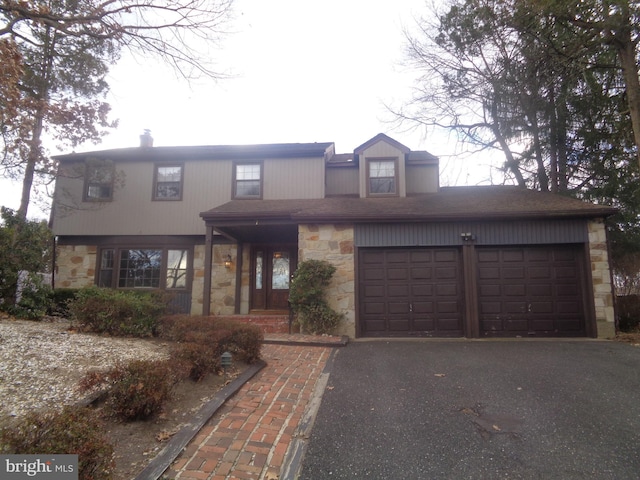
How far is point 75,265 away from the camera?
11.8m

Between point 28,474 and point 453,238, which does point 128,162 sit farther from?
point 28,474

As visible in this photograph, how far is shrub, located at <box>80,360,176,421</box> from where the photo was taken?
3.10m

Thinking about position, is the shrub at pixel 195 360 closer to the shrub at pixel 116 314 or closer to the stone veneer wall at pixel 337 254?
the shrub at pixel 116 314

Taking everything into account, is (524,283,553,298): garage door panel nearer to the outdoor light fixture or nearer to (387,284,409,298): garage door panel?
(387,284,409,298): garage door panel

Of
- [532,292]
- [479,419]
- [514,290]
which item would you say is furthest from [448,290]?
[479,419]

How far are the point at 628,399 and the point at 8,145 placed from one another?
1477 centimetres

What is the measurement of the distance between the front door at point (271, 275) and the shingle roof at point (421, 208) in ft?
5.82

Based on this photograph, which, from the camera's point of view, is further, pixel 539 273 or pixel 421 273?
pixel 421 273

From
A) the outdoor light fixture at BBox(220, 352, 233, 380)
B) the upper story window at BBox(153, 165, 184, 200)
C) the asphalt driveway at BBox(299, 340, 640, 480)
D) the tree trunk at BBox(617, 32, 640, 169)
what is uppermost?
the tree trunk at BBox(617, 32, 640, 169)

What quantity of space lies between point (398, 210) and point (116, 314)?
678cm

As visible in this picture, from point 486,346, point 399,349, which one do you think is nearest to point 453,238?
point 486,346

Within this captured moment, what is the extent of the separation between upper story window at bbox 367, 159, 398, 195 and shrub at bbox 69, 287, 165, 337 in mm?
7437

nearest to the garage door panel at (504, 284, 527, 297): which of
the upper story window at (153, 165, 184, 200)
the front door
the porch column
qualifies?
the front door

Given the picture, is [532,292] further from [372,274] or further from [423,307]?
[372,274]
